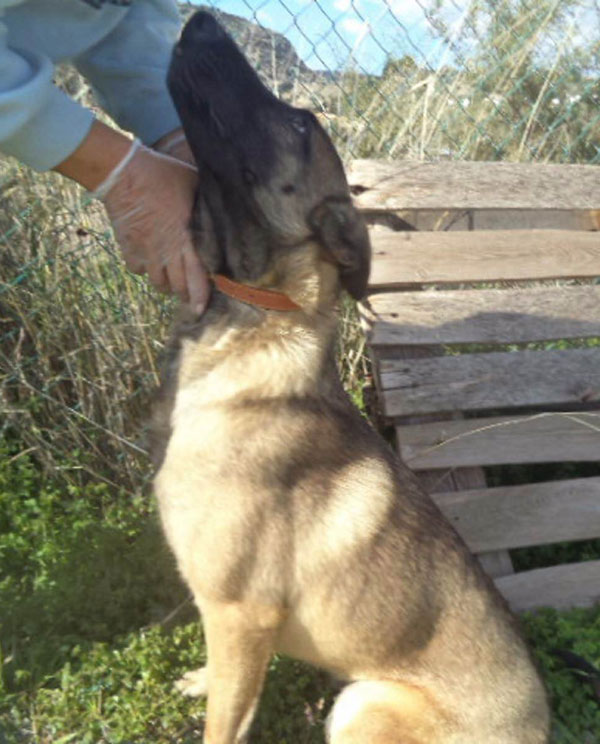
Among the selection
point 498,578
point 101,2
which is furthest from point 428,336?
point 101,2

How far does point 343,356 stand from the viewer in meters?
3.68

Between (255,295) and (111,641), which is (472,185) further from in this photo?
(111,641)

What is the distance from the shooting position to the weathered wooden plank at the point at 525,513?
317 centimetres

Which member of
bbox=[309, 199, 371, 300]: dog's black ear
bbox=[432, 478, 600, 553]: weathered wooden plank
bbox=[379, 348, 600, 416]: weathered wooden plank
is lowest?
bbox=[432, 478, 600, 553]: weathered wooden plank

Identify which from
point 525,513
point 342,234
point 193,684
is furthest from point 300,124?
point 525,513

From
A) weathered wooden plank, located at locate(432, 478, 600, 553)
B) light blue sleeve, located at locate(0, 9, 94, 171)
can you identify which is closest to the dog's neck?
light blue sleeve, located at locate(0, 9, 94, 171)

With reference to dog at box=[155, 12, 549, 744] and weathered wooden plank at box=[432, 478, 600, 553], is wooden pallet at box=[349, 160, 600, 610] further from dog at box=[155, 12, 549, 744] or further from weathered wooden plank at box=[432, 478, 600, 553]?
dog at box=[155, 12, 549, 744]

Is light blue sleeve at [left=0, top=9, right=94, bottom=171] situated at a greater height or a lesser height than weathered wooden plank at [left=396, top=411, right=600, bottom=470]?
greater

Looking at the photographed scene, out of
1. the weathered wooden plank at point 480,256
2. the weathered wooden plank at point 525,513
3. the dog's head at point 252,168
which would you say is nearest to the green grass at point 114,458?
the weathered wooden plank at point 525,513

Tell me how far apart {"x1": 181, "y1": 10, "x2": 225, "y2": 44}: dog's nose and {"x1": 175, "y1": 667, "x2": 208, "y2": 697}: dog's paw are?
1.91 meters

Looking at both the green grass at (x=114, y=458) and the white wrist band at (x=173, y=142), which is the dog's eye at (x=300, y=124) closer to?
the white wrist band at (x=173, y=142)

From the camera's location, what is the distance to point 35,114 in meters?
1.79

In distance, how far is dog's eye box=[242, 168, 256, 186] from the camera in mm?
2074

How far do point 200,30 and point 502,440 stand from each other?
1.99m
